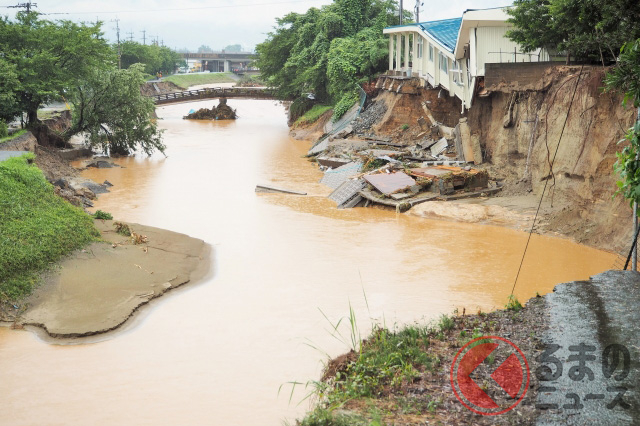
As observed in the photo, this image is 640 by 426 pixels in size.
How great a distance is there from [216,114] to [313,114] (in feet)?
57.8

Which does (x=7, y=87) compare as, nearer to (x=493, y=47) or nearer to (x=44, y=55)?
(x=44, y=55)

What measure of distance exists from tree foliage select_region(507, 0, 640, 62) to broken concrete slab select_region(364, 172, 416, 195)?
252 inches

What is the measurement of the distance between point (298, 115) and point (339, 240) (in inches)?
1388

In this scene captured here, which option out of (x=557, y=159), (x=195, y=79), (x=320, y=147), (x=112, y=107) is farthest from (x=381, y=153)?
(x=195, y=79)

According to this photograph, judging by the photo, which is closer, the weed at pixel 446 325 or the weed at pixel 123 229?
the weed at pixel 446 325

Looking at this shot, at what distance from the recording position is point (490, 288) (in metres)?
16.3

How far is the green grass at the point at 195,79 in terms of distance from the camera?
95.0 metres

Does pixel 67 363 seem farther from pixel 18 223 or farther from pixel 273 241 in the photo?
pixel 273 241

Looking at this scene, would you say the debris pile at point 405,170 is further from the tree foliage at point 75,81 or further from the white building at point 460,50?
the tree foliage at point 75,81

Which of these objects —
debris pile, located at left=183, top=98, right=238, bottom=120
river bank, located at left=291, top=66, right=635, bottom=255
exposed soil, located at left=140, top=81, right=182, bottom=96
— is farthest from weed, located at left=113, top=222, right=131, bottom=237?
exposed soil, located at left=140, top=81, right=182, bottom=96

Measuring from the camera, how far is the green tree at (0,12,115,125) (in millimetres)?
33469

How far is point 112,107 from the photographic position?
121 ft

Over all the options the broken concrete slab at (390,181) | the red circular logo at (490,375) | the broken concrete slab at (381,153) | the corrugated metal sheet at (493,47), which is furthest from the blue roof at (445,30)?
the red circular logo at (490,375)

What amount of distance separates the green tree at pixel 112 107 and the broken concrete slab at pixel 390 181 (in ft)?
53.9
